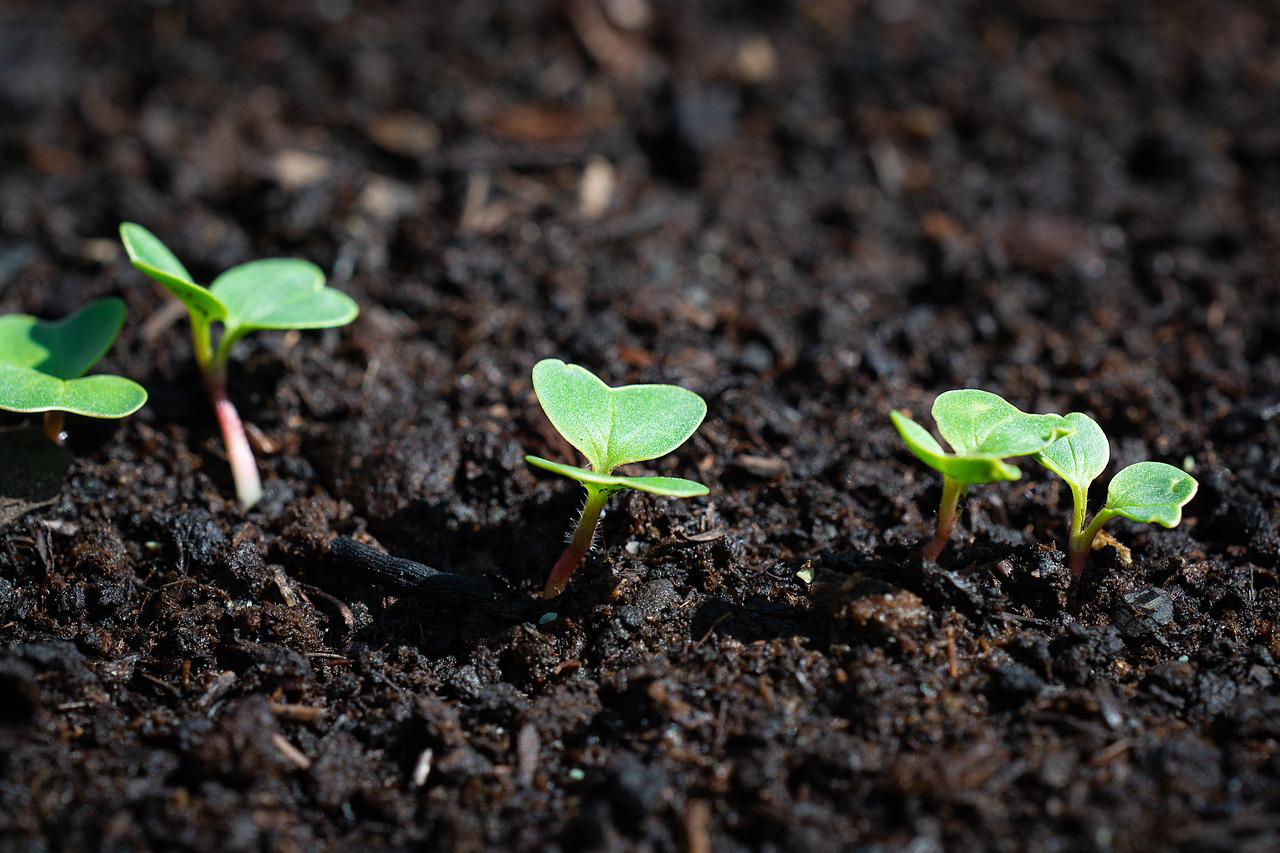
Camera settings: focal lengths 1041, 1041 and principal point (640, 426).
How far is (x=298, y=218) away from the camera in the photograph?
9.59 feet

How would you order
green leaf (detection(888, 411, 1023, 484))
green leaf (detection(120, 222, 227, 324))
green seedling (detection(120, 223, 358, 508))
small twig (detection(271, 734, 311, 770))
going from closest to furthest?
green leaf (detection(888, 411, 1023, 484)) → small twig (detection(271, 734, 311, 770)) → green leaf (detection(120, 222, 227, 324)) → green seedling (detection(120, 223, 358, 508))

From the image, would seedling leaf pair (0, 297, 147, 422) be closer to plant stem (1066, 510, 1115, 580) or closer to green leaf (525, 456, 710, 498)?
green leaf (525, 456, 710, 498)

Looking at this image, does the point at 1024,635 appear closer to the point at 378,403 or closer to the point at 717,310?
the point at 717,310

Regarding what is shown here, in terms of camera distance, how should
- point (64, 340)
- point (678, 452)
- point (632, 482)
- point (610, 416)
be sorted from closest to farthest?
point (632, 482) < point (610, 416) < point (64, 340) < point (678, 452)

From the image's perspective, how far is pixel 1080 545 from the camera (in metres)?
1.87

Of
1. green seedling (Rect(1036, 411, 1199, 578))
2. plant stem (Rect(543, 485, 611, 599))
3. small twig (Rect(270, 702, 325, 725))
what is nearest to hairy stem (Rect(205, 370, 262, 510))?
small twig (Rect(270, 702, 325, 725))

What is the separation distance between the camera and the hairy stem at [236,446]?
7.09ft

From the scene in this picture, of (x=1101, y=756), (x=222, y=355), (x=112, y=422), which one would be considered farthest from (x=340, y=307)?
(x=1101, y=756)

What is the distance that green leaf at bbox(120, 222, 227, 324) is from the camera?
1897 millimetres

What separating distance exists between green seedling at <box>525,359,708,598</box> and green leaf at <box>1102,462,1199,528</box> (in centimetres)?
71

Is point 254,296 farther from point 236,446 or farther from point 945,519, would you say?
point 945,519

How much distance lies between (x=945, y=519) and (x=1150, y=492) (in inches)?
13.3

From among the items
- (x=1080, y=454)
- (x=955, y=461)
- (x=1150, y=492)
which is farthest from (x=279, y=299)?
(x=1150, y=492)

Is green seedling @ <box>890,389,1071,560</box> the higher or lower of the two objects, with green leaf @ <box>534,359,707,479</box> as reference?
higher
